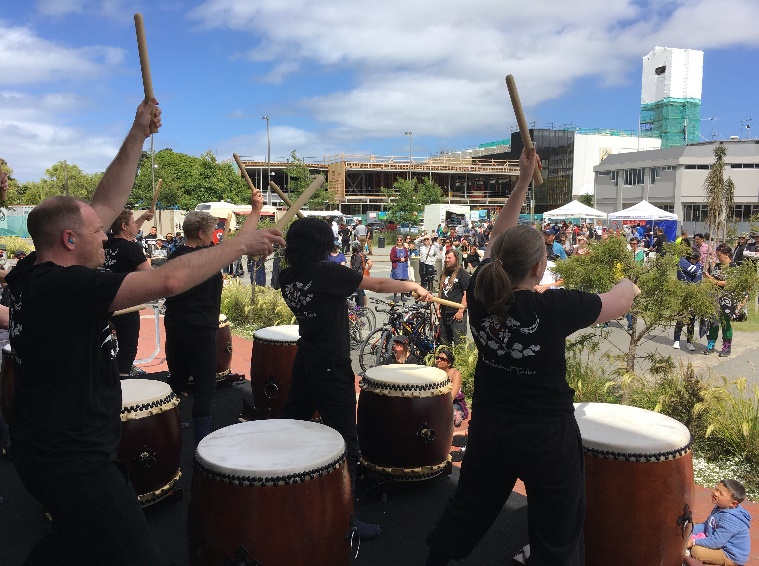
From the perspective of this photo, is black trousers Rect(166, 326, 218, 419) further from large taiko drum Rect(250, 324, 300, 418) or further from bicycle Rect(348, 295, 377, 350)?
bicycle Rect(348, 295, 377, 350)

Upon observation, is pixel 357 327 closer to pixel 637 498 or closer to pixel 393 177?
pixel 637 498

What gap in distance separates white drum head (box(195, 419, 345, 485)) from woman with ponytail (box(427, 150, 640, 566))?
26.8 inches

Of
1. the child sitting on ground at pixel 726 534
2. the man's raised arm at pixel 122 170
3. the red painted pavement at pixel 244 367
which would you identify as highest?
the man's raised arm at pixel 122 170

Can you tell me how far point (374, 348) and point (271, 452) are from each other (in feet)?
18.6

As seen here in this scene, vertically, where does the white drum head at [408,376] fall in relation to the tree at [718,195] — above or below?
below

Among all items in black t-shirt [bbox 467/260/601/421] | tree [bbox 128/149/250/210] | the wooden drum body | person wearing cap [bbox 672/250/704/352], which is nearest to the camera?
black t-shirt [bbox 467/260/601/421]

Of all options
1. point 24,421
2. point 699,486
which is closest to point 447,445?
point 699,486

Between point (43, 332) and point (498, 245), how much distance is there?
1.72m

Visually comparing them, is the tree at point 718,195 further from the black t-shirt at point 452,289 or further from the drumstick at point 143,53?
the drumstick at point 143,53

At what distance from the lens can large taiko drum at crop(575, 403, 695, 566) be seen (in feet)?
9.16

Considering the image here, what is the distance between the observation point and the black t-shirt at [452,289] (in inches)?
303

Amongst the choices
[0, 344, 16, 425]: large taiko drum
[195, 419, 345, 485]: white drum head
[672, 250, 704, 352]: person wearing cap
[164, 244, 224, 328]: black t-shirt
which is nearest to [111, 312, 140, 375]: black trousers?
[0, 344, 16, 425]: large taiko drum

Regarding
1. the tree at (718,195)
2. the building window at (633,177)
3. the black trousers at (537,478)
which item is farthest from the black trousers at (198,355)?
the building window at (633,177)

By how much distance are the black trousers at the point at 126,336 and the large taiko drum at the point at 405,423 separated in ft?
8.22
